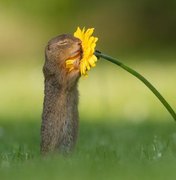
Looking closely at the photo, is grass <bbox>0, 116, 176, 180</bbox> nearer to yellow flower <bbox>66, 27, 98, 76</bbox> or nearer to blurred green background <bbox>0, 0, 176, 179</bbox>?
blurred green background <bbox>0, 0, 176, 179</bbox>


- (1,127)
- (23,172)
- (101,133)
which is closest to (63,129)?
(23,172)

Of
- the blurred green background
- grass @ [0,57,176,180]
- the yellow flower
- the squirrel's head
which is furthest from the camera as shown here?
the blurred green background

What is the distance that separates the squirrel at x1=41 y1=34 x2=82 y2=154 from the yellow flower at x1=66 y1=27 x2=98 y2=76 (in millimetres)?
44

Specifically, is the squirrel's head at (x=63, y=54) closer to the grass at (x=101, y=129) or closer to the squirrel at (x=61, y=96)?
the squirrel at (x=61, y=96)

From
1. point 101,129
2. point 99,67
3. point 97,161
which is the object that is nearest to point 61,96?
point 97,161

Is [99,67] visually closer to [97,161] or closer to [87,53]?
[87,53]

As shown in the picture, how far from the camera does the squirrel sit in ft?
25.0

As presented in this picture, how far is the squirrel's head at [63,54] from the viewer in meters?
7.59

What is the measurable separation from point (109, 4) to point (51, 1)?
6.24 feet

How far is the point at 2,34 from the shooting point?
28656 millimetres

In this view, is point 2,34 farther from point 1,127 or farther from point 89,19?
point 1,127

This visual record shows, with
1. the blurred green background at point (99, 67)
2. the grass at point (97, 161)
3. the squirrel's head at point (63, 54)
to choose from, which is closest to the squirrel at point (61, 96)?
the squirrel's head at point (63, 54)

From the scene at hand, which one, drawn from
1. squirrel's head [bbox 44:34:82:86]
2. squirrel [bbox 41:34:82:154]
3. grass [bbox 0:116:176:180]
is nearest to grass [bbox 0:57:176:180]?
grass [bbox 0:116:176:180]

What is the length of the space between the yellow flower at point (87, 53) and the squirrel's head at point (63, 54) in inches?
1.6
